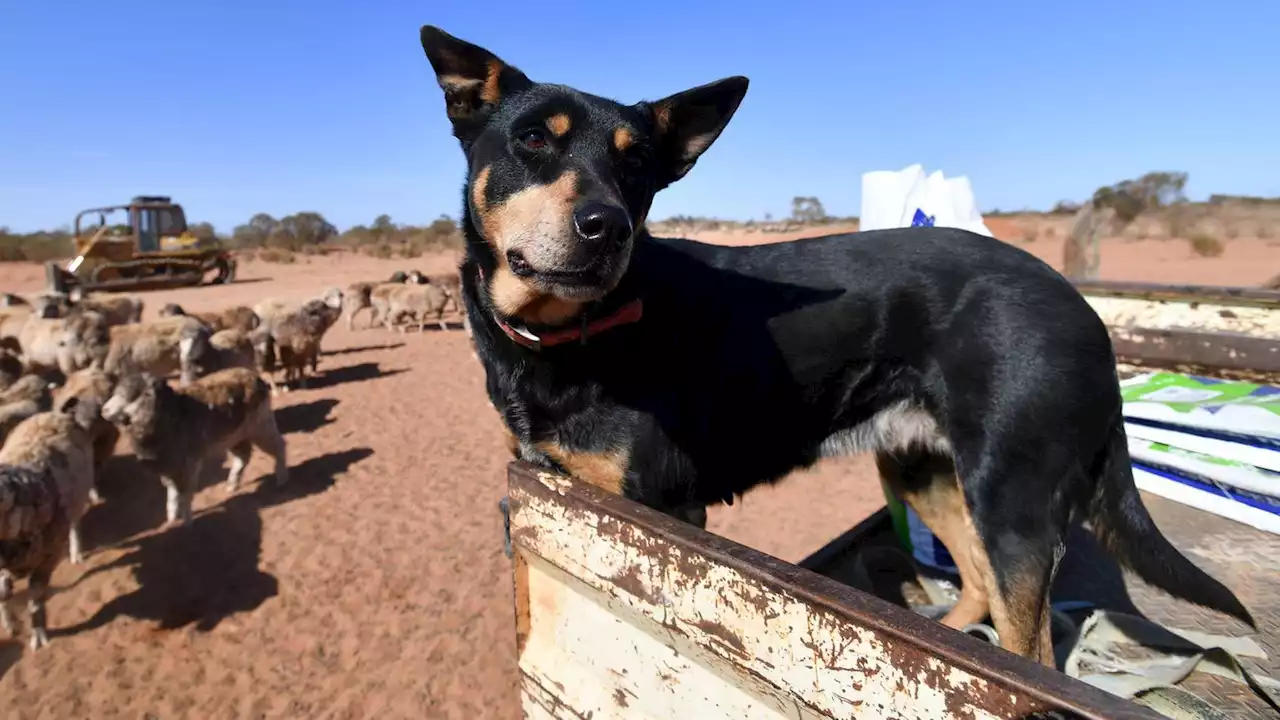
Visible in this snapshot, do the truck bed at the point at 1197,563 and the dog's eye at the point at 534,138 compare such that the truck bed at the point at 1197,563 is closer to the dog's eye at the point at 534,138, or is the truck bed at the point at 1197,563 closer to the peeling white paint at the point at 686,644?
the peeling white paint at the point at 686,644

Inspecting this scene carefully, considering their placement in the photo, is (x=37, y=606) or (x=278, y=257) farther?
(x=278, y=257)

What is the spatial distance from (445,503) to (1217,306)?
6.92 meters

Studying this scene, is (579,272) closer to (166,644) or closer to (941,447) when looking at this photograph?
(941,447)

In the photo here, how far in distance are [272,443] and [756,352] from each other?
7.01 meters

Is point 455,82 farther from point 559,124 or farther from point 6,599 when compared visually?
point 6,599

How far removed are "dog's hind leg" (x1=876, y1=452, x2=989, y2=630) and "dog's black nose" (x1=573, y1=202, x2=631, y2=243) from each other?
1774mm

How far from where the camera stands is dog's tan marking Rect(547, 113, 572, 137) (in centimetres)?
237

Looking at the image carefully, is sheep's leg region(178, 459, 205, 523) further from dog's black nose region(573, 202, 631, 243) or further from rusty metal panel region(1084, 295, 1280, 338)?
rusty metal panel region(1084, 295, 1280, 338)

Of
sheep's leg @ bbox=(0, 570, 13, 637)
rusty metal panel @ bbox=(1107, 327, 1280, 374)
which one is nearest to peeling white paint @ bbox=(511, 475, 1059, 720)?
rusty metal panel @ bbox=(1107, 327, 1280, 374)

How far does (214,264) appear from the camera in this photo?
2823cm

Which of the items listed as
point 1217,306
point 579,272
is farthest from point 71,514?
point 1217,306

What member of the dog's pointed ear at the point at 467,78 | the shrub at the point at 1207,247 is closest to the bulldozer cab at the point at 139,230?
the dog's pointed ear at the point at 467,78

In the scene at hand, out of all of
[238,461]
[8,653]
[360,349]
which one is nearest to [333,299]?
[360,349]

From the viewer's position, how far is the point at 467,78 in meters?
2.55
